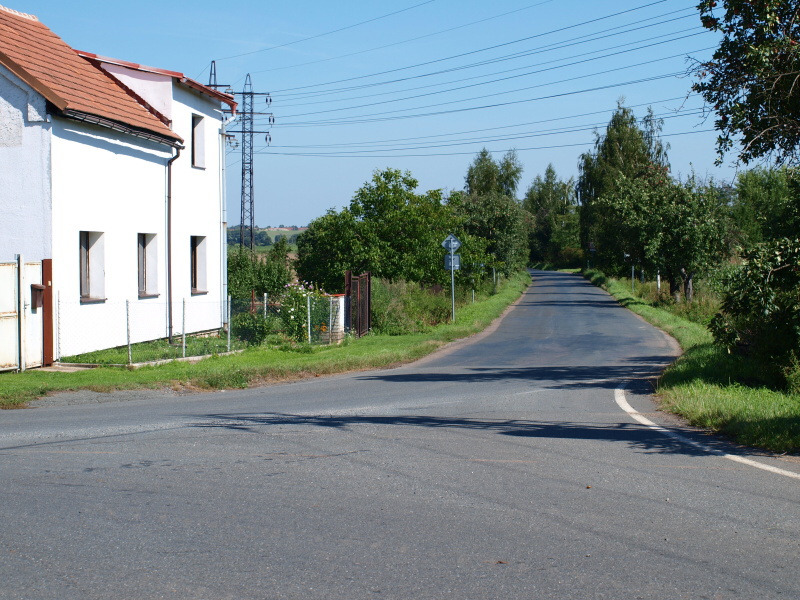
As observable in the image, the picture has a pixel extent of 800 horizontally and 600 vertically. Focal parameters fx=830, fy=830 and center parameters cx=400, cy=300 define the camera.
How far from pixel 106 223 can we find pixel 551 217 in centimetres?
11063

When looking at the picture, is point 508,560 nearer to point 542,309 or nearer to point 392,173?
point 392,173

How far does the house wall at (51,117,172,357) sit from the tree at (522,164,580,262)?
103m

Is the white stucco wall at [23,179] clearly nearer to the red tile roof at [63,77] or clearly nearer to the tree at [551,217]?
the red tile roof at [63,77]

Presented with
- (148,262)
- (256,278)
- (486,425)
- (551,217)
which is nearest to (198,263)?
(148,262)

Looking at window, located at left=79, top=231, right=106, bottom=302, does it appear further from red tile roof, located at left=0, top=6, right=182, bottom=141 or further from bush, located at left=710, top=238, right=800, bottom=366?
bush, located at left=710, top=238, right=800, bottom=366

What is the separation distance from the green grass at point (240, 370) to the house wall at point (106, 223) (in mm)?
2017

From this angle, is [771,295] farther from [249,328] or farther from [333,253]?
[333,253]

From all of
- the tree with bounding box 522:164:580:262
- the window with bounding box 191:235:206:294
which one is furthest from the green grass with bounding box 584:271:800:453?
the tree with bounding box 522:164:580:262

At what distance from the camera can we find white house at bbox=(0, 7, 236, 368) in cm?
1644

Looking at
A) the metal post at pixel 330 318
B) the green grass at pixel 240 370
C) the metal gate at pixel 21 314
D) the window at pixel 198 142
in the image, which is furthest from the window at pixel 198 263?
the metal gate at pixel 21 314

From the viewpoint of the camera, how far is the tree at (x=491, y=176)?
78750 millimetres

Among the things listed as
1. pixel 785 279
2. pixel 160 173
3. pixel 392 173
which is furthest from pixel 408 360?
pixel 392 173

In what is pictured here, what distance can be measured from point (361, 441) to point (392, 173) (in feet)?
80.7

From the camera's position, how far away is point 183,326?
1756 centimetres
